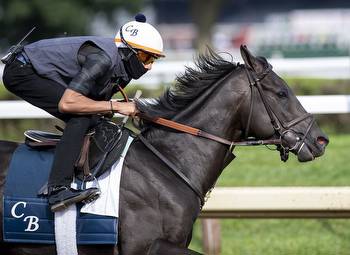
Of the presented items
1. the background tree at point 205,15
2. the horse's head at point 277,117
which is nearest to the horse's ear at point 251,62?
the horse's head at point 277,117

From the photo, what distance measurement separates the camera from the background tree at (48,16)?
94.4 feet

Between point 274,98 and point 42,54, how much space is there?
144cm

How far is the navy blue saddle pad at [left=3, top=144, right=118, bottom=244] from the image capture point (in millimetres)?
4797

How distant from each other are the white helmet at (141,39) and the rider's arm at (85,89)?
220mm

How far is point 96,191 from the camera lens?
4.77 m

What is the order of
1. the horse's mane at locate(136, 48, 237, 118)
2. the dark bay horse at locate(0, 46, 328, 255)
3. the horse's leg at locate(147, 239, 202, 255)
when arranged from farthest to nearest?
the horse's mane at locate(136, 48, 237, 118)
the dark bay horse at locate(0, 46, 328, 255)
the horse's leg at locate(147, 239, 202, 255)

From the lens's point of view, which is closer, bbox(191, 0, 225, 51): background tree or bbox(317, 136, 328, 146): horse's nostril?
bbox(317, 136, 328, 146): horse's nostril

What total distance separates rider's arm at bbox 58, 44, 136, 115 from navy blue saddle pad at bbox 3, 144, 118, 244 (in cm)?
39

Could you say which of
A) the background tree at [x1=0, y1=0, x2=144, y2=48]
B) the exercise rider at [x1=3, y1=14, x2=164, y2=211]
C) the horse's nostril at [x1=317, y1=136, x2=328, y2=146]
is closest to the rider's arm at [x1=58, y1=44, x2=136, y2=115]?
the exercise rider at [x1=3, y1=14, x2=164, y2=211]

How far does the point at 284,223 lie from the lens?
311 inches

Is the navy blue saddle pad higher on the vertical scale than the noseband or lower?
lower

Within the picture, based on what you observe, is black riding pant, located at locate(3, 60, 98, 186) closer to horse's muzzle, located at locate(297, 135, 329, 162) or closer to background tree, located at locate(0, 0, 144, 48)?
horse's muzzle, located at locate(297, 135, 329, 162)

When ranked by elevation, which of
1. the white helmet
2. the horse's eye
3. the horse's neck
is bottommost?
the horse's neck

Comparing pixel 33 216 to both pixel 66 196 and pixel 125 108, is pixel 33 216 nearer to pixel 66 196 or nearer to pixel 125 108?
pixel 66 196
